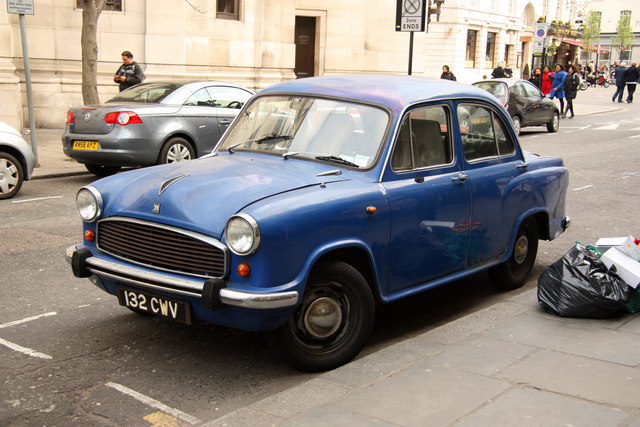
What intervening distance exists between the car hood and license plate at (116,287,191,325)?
453 mm

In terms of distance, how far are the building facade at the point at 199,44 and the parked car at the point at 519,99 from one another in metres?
7.03

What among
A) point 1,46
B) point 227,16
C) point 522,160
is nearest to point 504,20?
point 227,16

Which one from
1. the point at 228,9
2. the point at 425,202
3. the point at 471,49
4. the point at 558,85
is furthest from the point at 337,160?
the point at 471,49

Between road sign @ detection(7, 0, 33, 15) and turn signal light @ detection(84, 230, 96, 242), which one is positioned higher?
road sign @ detection(7, 0, 33, 15)

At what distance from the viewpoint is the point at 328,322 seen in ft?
15.1

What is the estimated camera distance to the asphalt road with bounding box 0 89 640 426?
418 centimetres

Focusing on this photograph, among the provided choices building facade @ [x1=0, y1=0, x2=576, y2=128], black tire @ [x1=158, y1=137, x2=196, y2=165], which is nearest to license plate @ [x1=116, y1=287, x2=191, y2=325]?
black tire @ [x1=158, y1=137, x2=196, y2=165]

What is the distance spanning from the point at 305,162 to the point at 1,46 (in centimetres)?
1451

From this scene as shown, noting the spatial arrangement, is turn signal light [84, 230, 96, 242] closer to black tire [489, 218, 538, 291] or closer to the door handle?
the door handle

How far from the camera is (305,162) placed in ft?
17.0

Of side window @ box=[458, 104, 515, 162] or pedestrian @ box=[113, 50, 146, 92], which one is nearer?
side window @ box=[458, 104, 515, 162]

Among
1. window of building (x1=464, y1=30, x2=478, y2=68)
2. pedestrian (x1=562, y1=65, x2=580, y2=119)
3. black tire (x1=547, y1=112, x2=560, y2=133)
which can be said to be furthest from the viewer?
window of building (x1=464, y1=30, x2=478, y2=68)

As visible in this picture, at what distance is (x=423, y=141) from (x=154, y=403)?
8.65 ft

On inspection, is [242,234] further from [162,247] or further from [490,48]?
[490,48]
